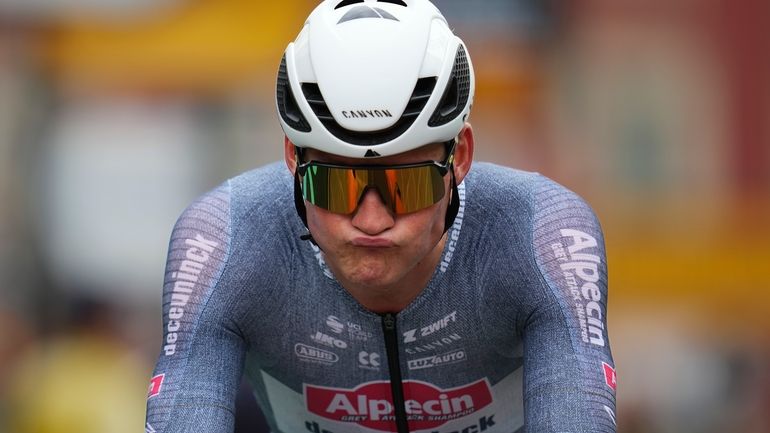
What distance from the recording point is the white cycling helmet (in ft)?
13.4

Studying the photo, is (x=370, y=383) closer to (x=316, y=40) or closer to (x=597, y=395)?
(x=597, y=395)

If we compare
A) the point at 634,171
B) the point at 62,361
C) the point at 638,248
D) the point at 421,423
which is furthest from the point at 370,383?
the point at 634,171

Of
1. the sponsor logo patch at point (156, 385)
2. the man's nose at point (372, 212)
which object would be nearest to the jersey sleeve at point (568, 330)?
the man's nose at point (372, 212)

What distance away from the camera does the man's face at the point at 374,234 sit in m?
4.13

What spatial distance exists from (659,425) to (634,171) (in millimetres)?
4732

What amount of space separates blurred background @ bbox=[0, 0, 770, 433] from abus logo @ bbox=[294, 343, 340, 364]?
8.03 metres

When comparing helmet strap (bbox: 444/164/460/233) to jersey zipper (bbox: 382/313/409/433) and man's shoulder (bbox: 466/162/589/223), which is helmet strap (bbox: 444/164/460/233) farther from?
jersey zipper (bbox: 382/313/409/433)

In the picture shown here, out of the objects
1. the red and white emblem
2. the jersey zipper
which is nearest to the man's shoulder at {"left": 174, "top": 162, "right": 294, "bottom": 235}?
the jersey zipper

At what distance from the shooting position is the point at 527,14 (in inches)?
686

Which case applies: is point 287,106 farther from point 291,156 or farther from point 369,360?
point 369,360

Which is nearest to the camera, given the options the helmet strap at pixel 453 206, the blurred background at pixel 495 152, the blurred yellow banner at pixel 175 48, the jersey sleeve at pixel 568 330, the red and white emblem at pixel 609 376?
the jersey sleeve at pixel 568 330

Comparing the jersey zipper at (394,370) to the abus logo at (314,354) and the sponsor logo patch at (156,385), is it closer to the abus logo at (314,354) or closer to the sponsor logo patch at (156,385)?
the abus logo at (314,354)

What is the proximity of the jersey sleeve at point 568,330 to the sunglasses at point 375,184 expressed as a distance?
499mm

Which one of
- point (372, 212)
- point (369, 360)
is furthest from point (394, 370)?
point (372, 212)
